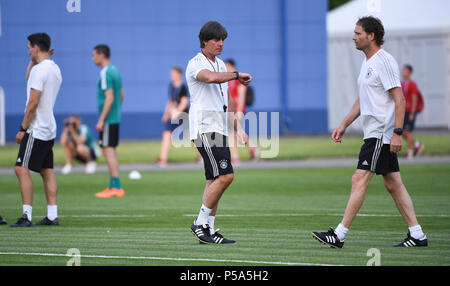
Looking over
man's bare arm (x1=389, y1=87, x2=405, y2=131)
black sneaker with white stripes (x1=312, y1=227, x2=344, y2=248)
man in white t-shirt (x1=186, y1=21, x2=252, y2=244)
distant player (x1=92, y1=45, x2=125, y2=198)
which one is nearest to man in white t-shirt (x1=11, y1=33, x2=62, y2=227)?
man in white t-shirt (x1=186, y1=21, x2=252, y2=244)

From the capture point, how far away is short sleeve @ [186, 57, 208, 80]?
26.9ft

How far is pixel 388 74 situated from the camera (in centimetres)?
792

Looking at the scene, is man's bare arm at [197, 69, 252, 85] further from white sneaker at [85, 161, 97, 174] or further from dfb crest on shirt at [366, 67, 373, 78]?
white sneaker at [85, 161, 97, 174]

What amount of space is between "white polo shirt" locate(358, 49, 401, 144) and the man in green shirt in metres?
11.7

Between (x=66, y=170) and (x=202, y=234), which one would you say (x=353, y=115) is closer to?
(x=202, y=234)

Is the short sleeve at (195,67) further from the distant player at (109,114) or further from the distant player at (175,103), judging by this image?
the distant player at (175,103)

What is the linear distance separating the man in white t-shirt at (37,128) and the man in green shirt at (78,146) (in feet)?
28.7

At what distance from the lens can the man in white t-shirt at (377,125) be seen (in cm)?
Answer: 794

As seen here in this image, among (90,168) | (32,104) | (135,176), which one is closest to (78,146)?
→ (90,168)

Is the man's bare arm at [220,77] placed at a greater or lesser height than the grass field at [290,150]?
greater

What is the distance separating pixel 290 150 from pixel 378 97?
54.6ft

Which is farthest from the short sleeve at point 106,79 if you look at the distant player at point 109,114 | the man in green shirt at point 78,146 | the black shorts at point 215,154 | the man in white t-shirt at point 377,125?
the man in white t-shirt at point 377,125

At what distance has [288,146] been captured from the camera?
26688mm
